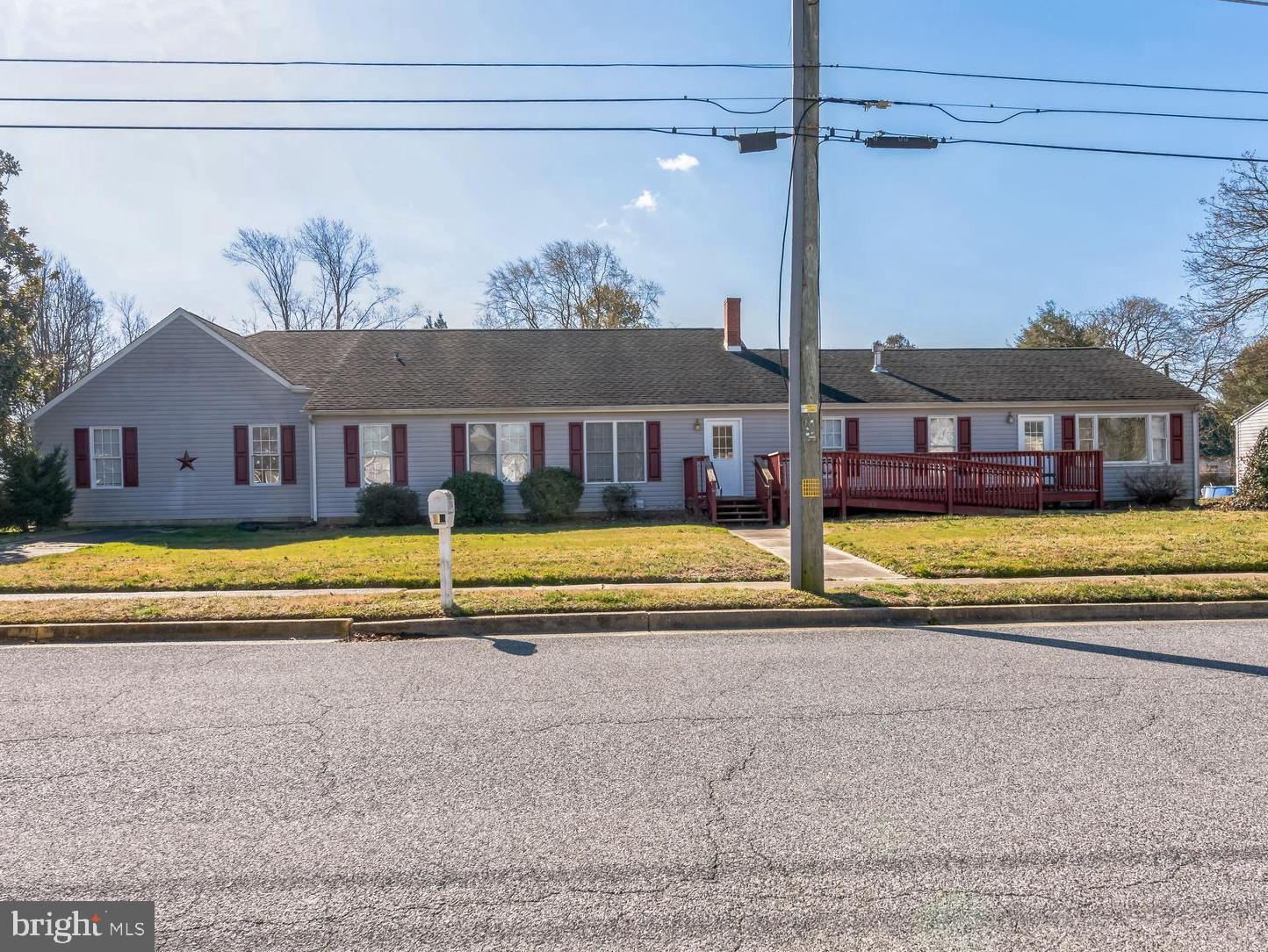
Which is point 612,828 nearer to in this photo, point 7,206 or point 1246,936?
point 1246,936

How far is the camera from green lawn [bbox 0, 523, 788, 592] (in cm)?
974

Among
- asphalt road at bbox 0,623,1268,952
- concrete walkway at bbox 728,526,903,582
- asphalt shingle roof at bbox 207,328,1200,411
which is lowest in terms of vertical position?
asphalt road at bbox 0,623,1268,952

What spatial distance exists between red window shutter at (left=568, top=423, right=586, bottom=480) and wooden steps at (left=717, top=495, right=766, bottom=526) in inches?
151

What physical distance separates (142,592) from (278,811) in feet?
23.1

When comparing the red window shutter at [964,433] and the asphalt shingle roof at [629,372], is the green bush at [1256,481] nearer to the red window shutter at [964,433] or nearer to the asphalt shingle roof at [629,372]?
the asphalt shingle roof at [629,372]

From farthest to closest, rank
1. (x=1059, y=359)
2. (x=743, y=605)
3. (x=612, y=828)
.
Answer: (x=1059, y=359), (x=743, y=605), (x=612, y=828)

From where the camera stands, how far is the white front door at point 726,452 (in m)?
20.2

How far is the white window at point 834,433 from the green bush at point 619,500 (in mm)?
5573

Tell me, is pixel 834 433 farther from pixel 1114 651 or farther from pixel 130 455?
pixel 130 455

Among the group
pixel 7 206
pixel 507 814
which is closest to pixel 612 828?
pixel 507 814

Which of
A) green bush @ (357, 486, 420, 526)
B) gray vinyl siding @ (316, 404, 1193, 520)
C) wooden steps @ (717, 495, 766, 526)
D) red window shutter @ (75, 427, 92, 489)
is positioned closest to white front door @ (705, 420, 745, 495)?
gray vinyl siding @ (316, 404, 1193, 520)

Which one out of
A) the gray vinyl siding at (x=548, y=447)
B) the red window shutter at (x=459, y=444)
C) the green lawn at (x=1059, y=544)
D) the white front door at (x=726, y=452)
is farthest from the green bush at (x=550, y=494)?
the green lawn at (x=1059, y=544)

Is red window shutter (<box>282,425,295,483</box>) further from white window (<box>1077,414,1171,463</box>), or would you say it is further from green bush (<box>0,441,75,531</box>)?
white window (<box>1077,414,1171,463</box>)

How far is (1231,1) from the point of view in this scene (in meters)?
9.30
